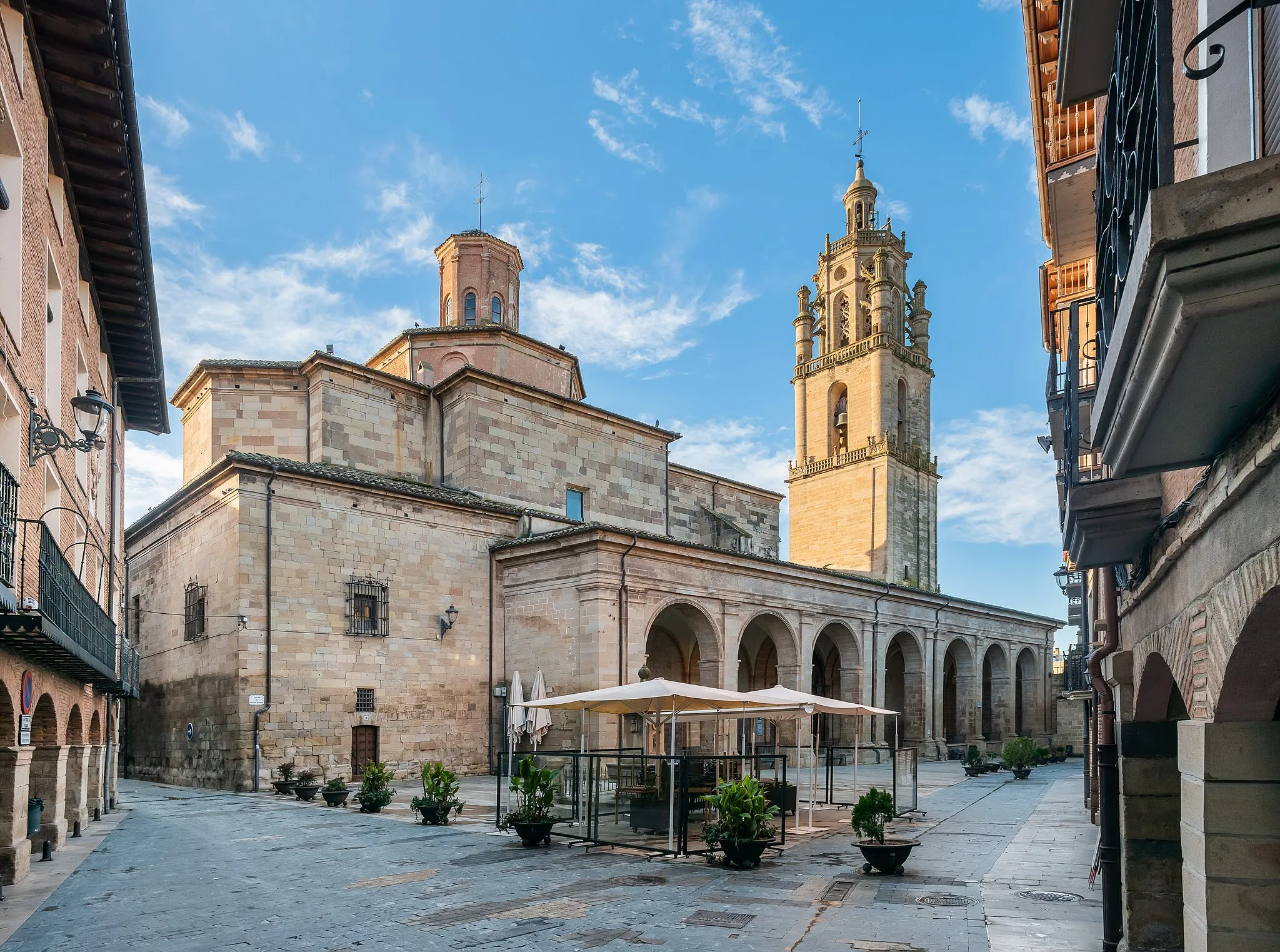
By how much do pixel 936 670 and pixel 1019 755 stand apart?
8.51 m

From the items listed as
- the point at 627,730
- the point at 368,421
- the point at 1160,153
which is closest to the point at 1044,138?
the point at 1160,153

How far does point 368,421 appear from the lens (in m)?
28.5

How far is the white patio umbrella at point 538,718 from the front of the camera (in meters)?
23.7

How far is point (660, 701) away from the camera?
15.7m

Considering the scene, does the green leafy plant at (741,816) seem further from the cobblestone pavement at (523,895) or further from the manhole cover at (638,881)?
the manhole cover at (638,881)

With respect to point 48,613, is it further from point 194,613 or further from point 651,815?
point 194,613

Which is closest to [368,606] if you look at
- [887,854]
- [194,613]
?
[194,613]

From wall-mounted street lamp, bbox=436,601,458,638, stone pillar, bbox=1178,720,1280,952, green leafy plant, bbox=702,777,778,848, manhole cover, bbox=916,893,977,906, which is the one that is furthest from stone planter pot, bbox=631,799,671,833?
wall-mounted street lamp, bbox=436,601,458,638

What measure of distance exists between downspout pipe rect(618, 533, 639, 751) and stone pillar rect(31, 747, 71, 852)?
13.3 metres

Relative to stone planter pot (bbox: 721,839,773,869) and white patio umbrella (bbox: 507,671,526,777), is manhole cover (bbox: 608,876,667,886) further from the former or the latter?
white patio umbrella (bbox: 507,671,526,777)

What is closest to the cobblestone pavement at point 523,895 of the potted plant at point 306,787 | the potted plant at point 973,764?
the potted plant at point 306,787

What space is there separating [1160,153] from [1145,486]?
8.59 ft

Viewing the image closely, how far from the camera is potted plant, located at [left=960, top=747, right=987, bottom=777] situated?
29027 mm

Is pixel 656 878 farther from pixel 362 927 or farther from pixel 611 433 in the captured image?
pixel 611 433
